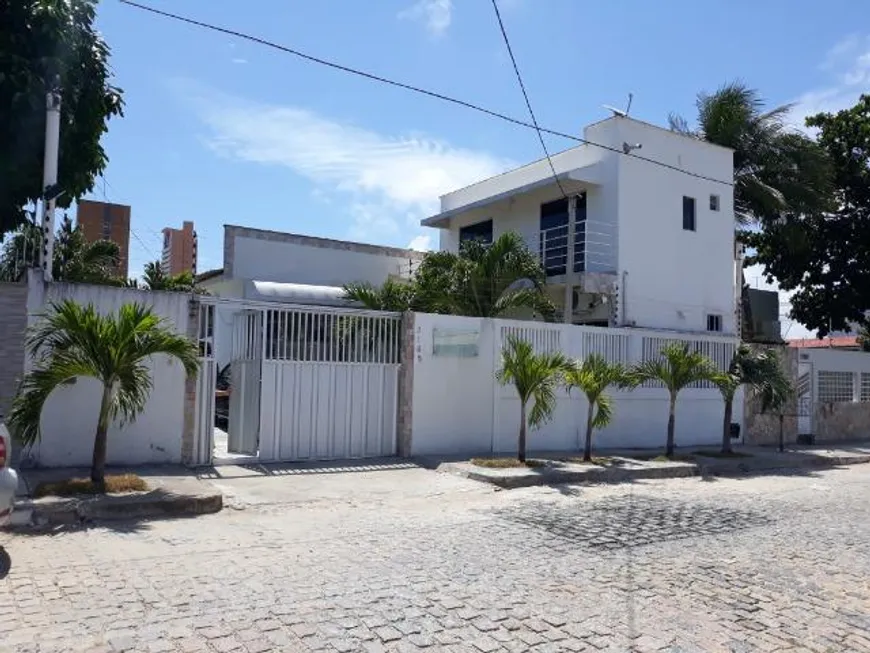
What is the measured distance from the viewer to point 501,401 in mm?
14594

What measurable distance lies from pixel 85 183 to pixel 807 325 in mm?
24715

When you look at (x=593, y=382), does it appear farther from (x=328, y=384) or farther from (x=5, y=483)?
(x=5, y=483)

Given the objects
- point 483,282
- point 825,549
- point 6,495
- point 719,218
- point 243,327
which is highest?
point 719,218

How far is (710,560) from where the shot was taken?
22.8 ft

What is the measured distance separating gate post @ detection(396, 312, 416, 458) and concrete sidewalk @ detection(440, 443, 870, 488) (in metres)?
0.88

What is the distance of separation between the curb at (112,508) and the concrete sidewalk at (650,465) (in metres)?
4.49

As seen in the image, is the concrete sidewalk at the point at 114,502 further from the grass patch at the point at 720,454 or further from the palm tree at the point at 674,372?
the grass patch at the point at 720,454

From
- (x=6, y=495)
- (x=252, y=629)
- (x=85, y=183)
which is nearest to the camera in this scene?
(x=252, y=629)

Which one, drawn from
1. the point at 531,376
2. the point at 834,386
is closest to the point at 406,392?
the point at 531,376

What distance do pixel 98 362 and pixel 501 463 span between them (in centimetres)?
654

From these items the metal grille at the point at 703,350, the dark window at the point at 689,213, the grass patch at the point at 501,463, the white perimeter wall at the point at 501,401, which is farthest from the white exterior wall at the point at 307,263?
the grass patch at the point at 501,463

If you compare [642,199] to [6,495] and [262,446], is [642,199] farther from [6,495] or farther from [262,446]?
[6,495]

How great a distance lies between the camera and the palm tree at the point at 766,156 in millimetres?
22984

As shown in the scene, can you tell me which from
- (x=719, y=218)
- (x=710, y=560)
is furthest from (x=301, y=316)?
(x=719, y=218)
